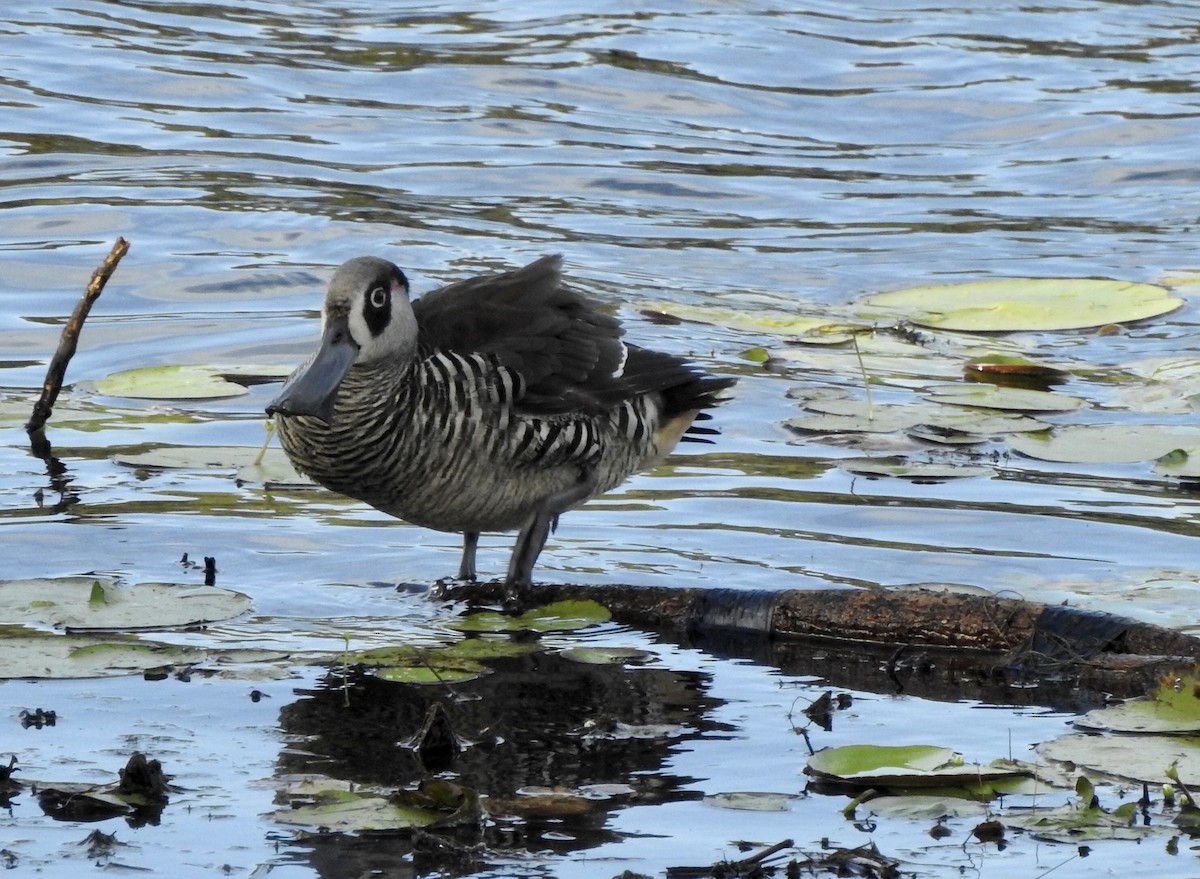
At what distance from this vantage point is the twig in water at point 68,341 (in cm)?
755

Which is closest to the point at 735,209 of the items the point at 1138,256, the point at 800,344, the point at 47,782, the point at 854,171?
the point at 854,171

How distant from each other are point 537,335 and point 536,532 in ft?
2.24

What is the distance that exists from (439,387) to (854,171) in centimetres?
986

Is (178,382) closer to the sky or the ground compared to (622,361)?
closer to the ground

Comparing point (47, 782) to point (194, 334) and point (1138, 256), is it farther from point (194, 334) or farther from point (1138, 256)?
point (1138, 256)

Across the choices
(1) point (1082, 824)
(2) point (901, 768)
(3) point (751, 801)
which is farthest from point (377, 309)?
(1) point (1082, 824)

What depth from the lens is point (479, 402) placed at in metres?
6.45

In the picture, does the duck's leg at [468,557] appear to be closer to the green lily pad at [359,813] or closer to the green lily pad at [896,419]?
the green lily pad at [896,419]

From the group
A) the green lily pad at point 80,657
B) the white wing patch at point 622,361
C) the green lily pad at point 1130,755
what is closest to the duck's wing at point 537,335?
the white wing patch at point 622,361

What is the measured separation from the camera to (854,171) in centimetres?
1570

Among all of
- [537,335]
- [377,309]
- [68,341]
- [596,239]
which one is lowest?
[596,239]

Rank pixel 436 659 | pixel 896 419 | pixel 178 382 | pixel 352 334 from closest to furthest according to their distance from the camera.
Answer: pixel 436 659 → pixel 352 334 → pixel 896 419 → pixel 178 382

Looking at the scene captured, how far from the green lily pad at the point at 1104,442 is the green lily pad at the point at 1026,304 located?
2234 millimetres

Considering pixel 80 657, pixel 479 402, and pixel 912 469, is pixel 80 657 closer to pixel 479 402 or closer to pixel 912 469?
pixel 479 402
